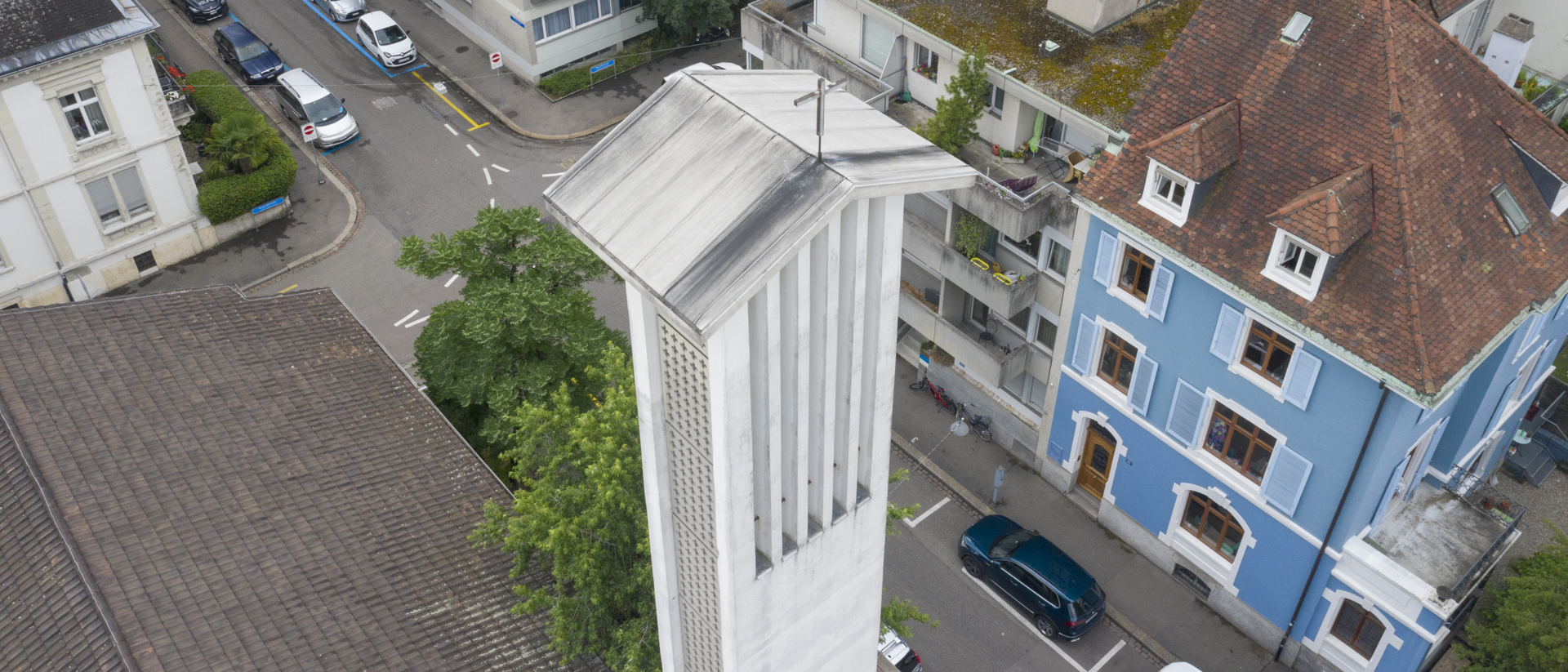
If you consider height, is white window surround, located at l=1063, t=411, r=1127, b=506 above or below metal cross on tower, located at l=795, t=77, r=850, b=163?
below

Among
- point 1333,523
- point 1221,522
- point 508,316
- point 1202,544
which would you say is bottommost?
point 1202,544

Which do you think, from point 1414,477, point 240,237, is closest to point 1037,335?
point 1414,477

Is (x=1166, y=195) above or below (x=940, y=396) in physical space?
above

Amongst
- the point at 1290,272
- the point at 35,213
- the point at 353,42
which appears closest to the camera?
the point at 1290,272

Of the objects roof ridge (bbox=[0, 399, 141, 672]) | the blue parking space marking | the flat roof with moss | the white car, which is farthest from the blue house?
the blue parking space marking

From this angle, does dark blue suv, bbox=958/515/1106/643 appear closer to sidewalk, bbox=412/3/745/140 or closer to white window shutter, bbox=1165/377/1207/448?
white window shutter, bbox=1165/377/1207/448

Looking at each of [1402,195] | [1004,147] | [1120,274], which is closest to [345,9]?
[1004,147]

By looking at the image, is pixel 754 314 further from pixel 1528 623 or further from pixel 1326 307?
pixel 1528 623

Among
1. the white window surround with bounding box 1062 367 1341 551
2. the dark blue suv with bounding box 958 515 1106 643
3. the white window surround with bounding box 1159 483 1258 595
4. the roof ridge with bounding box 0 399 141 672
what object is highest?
the roof ridge with bounding box 0 399 141 672
